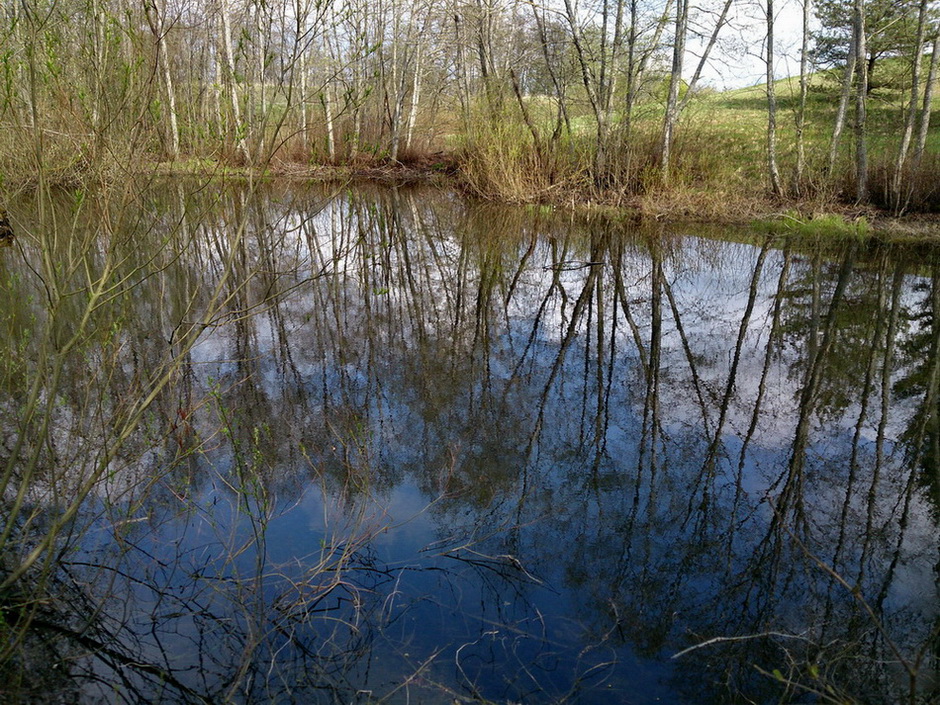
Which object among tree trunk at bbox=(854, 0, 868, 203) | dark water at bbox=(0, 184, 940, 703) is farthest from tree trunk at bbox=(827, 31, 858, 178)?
dark water at bbox=(0, 184, 940, 703)

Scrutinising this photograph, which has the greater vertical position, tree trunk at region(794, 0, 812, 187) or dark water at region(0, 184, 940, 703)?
tree trunk at region(794, 0, 812, 187)

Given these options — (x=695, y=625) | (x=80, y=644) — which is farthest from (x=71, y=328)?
(x=695, y=625)

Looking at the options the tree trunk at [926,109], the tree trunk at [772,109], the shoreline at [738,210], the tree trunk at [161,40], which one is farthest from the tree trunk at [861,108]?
the tree trunk at [161,40]

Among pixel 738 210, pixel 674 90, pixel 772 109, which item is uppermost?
pixel 674 90

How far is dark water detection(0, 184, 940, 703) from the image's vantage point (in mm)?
2852

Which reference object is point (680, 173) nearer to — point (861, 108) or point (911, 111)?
point (861, 108)

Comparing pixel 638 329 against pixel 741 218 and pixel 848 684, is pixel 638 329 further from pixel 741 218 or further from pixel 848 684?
pixel 741 218

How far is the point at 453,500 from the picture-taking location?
13.5ft

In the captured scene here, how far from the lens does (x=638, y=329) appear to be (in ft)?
24.0

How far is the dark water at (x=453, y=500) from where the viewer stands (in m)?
2.85

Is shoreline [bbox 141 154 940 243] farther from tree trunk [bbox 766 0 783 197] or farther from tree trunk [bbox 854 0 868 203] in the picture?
tree trunk [bbox 854 0 868 203]

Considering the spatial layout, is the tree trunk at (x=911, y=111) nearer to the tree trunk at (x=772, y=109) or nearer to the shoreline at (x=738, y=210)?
the shoreline at (x=738, y=210)

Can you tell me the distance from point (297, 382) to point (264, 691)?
3220mm

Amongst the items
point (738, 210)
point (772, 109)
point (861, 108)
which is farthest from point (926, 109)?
point (738, 210)
